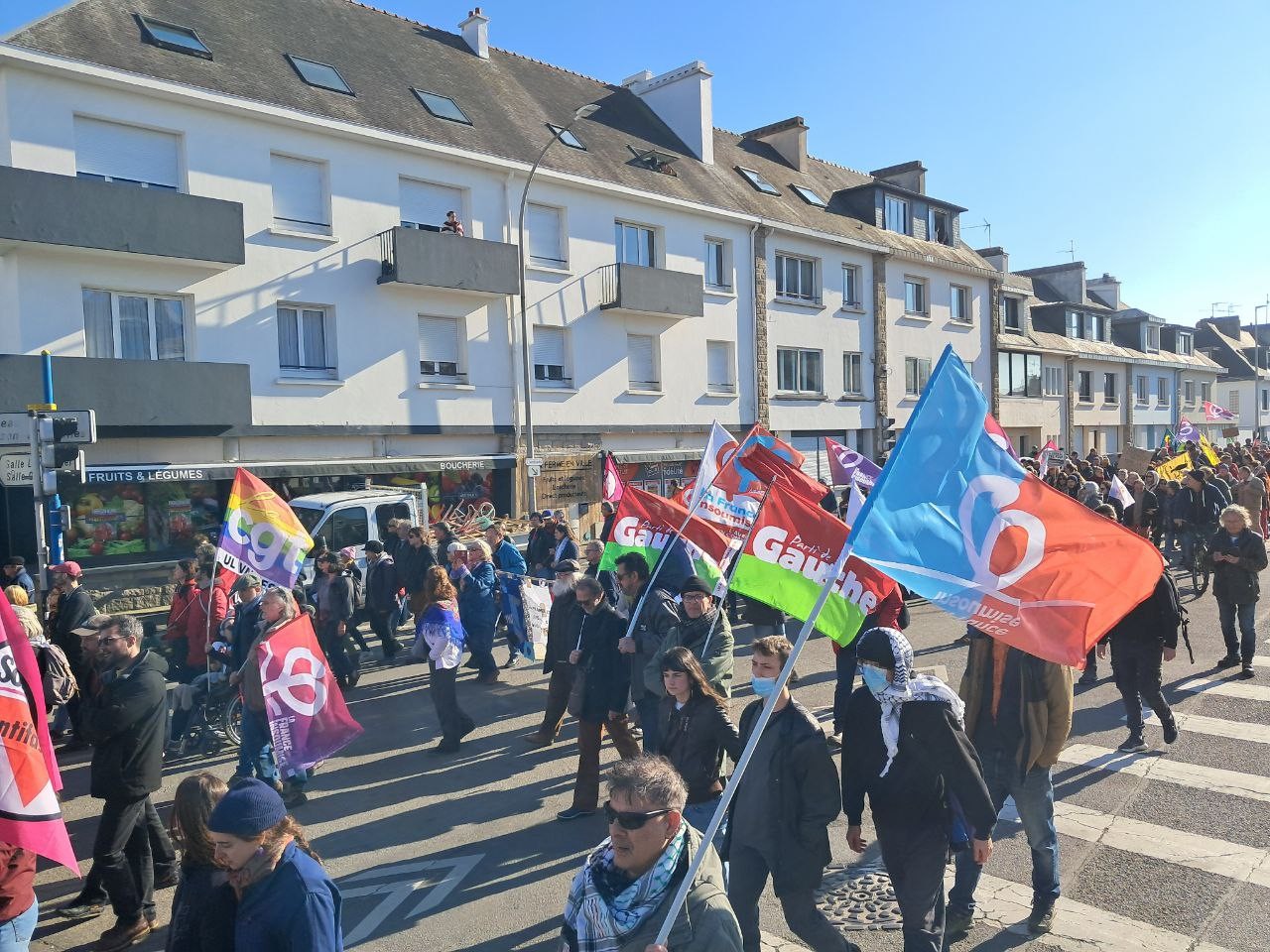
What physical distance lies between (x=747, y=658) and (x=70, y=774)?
6806 mm

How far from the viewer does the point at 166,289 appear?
629 inches

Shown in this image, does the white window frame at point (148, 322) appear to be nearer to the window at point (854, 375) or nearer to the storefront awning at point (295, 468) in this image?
the storefront awning at point (295, 468)

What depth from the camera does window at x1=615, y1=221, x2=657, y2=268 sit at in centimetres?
2308

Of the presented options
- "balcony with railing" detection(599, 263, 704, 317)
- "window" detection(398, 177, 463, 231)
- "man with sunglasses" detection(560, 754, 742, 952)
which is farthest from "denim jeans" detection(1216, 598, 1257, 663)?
"window" detection(398, 177, 463, 231)

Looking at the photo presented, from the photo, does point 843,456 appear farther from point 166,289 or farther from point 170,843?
point 166,289

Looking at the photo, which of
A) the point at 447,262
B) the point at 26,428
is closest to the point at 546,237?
the point at 447,262

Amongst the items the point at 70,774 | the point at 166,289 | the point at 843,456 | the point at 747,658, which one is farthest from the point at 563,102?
the point at 70,774

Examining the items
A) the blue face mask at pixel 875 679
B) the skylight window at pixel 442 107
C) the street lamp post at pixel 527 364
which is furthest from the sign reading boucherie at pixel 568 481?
the blue face mask at pixel 875 679

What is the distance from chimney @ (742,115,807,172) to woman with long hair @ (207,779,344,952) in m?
30.9

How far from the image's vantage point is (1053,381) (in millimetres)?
Answer: 40125

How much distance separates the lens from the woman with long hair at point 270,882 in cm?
284

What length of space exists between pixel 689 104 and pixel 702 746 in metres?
25.2

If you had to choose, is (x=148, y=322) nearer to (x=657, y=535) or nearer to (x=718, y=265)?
(x=657, y=535)

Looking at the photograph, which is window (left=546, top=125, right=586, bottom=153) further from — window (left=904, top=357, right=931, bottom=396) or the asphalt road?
the asphalt road
